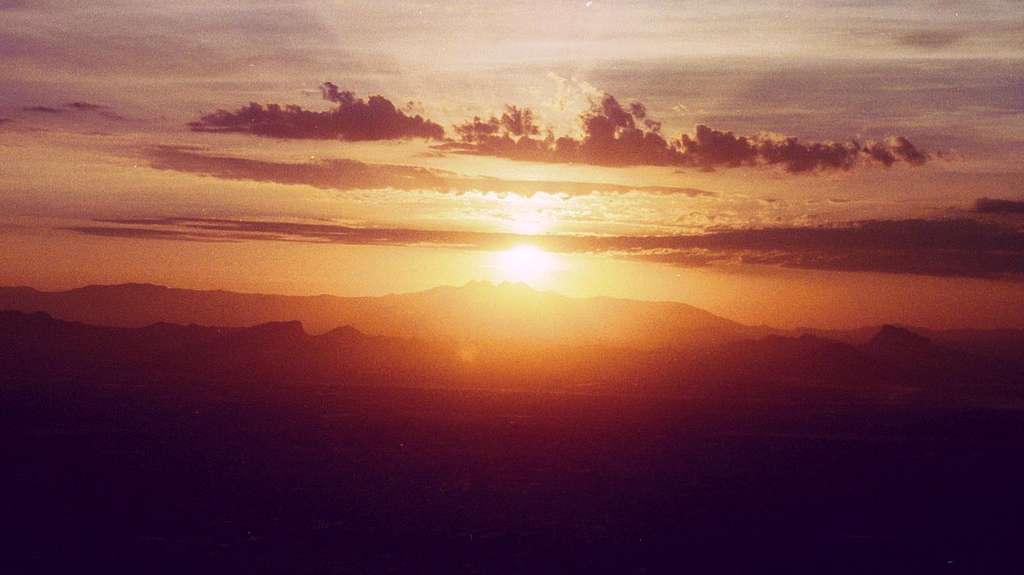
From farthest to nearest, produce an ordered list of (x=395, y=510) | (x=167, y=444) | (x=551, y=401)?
(x=551, y=401)
(x=167, y=444)
(x=395, y=510)

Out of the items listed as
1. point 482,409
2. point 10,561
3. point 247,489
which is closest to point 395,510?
point 247,489

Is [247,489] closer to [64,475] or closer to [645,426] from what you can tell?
[64,475]

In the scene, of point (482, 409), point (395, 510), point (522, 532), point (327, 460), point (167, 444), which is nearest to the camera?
point (522, 532)

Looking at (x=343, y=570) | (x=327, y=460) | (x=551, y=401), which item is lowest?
(x=551, y=401)

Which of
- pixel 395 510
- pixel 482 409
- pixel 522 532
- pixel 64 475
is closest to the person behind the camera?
pixel 522 532

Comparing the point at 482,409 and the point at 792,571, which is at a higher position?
the point at 792,571

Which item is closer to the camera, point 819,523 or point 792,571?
point 792,571

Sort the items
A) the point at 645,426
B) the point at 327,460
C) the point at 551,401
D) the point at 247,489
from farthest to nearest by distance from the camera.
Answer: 1. the point at 551,401
2. the point at 645,426
3. the point at 327,460
4. the point at 247,489

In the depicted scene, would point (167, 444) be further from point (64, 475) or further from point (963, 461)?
point (963, 461)

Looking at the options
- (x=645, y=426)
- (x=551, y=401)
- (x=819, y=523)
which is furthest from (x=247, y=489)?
(x=551, y=401)
